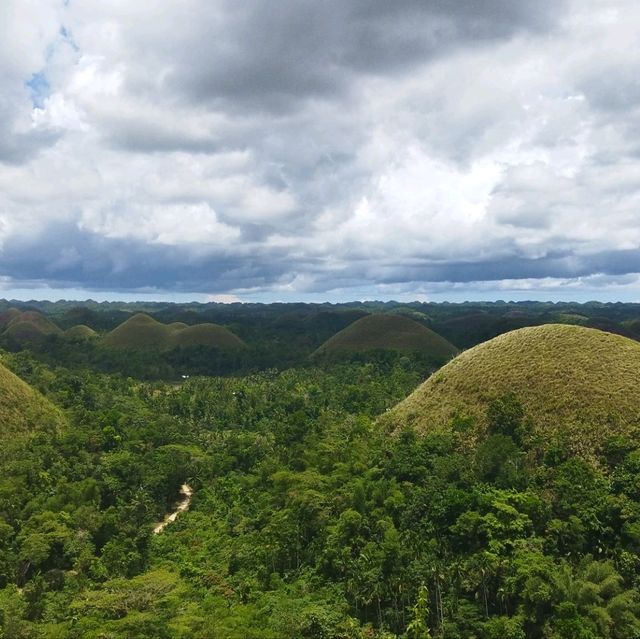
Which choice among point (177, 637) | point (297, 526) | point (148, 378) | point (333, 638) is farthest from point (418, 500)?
point (148, 378)

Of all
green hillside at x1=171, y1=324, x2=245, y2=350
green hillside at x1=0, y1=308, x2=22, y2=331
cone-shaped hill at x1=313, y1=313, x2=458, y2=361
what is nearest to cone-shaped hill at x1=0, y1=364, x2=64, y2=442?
cone-shaped hill at x1=313, y1=313, x2=458, y2=361

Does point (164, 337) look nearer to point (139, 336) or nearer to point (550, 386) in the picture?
point (139, 336)

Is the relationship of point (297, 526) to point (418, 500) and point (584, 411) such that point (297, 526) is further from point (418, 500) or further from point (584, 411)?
point (584, 411)

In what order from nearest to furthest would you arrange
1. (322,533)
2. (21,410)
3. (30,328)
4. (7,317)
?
(322,533) < (21,410) < (30,328) < (7,317)

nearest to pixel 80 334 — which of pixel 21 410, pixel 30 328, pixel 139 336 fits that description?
pixel 30 328

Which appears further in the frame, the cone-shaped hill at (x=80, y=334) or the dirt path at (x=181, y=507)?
the cone-shaped hill at (x=80, y=334)

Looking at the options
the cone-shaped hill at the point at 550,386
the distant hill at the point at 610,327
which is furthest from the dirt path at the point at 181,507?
the distant hill at the point at 610,327

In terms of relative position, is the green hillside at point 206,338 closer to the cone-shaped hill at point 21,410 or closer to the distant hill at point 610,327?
the cone-shaped hill at point 21,410
